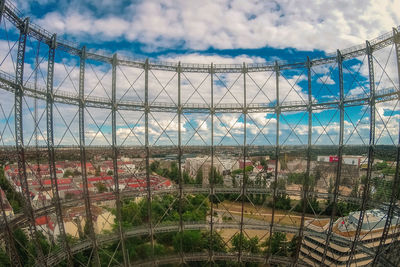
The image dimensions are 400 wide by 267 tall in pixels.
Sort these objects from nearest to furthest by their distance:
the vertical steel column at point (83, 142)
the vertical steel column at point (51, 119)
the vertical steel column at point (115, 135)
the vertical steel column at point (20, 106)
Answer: the vertical steel column at point (20, 106) < the vertical steel column at point (51, 119) < the vertical steel column at point (83, 142) < the vertical steel column at point (115, 135)

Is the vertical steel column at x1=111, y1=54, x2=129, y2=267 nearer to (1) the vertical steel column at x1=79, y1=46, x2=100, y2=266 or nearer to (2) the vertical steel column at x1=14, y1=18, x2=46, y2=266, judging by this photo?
(1) the vertical steel column at x1=79, y1=46, x2=100, y2=266

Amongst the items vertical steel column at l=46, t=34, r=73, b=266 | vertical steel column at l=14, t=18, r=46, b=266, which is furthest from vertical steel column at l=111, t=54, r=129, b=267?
vertical steel column at l=14, t=18, r=46, b=266

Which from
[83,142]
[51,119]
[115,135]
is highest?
[51,119]

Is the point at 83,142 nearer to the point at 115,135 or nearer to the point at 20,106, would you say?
the point at 115,135

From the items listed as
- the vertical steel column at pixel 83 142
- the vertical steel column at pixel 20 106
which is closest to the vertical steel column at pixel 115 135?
the vertical steel column at pixel 83 142

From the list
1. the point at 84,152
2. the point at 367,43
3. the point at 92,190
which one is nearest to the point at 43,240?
the point at 92,190

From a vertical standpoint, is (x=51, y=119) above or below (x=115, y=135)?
above

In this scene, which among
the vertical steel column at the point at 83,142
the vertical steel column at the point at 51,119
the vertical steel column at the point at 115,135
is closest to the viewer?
the vertical steel column at the point at 51,119

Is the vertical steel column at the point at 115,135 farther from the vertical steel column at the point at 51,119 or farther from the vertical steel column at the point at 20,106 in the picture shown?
the vertical steel column at the point at 20,106

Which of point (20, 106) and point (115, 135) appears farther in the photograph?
point (115, 135)

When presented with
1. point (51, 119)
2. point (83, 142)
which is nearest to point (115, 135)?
point (83, 142)

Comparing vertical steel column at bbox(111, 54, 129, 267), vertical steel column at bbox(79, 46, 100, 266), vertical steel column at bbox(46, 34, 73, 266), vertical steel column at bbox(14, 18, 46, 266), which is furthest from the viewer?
vertical steel column at bbox(111, 54, 129, 267)
